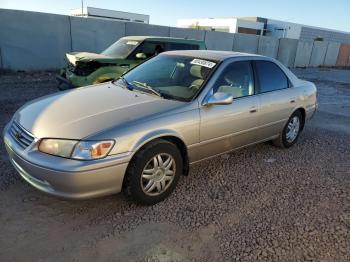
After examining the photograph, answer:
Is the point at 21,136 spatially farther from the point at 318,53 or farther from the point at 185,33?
the point at 318,53

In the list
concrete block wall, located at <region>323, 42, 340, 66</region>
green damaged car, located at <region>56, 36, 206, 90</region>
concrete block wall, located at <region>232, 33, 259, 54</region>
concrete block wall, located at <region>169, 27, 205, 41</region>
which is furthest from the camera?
concrete block wall, located at <region>323, 42, 340, 66</region>

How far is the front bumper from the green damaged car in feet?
13.1

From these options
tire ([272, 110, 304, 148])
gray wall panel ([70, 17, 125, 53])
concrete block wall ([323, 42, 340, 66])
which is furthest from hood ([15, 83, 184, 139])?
concrete block wall ([323, 42, 340, 66])

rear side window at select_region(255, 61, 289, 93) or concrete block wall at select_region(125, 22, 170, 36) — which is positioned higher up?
rear side window at select_region(255, 61, 289, 93)

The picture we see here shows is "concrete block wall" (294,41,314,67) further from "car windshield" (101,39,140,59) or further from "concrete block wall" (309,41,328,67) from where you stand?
"car windshield" (101,39,140,59)

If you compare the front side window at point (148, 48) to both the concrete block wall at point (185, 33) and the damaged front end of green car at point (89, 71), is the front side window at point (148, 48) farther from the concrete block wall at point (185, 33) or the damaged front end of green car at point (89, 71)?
the concrete block wall at point (185, 33)

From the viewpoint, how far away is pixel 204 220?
3.16 m

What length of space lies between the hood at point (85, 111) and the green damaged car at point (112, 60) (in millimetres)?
3032

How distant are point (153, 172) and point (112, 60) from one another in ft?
15.6

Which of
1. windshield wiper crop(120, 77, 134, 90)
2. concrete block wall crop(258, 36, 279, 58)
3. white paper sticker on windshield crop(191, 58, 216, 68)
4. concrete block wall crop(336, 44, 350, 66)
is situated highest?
white paper sticker on windshield crop(191, 58, 216, 68)

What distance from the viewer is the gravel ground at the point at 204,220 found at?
267cm

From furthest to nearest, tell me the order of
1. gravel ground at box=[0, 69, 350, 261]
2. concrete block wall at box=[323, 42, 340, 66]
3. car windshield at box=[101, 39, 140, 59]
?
concrete block wall at box=[323, 42, 340, 66] → car windshield at box=[101, 39, 140, 59] → gravel ground at box=[0, 69, 350, 261]

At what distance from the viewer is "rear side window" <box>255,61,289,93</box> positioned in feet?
14.6

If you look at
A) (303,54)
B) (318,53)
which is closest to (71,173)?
(303,54)
